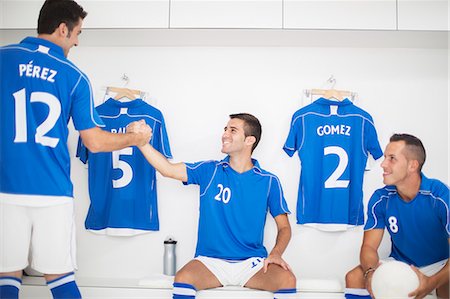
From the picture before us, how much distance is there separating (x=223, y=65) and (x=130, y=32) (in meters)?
0.66

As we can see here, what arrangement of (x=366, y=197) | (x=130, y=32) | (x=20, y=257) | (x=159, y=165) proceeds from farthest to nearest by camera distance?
(x=366, y=197) → (x=130, y=32) → (x=159, y=165) → (x=20, y=257)

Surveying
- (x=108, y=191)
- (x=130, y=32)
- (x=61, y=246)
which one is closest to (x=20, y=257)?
(x=61, y=246)

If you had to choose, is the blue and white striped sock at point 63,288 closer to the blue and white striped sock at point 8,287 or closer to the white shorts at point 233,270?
the blue and white striped sock at point 8,287

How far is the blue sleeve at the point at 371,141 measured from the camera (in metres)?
2.81

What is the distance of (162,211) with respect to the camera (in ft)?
9.66

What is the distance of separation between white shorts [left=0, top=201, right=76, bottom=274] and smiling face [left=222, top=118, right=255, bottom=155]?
1049 mm

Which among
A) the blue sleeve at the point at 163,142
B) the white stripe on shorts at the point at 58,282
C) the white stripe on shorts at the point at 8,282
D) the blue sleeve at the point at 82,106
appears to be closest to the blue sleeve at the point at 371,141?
the blue sleeve at the point at 163,142

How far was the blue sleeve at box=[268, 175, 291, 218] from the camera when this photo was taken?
2557 mm

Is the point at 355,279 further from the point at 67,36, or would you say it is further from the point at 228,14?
the point at 67,36

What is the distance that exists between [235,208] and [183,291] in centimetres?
60

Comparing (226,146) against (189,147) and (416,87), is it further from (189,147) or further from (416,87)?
(416,87)

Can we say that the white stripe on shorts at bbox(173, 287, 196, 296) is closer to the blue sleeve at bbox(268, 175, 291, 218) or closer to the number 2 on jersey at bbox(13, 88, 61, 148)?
the blue sleeve at bbox(268, 175, 291, 218)

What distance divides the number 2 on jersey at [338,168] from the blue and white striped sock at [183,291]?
3.64 feet

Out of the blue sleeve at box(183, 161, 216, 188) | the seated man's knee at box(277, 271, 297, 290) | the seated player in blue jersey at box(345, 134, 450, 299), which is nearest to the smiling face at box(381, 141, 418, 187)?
the seated player in blue jersey at box(345, 134, 450, 299)
